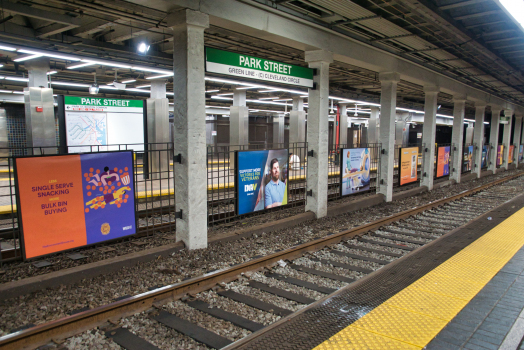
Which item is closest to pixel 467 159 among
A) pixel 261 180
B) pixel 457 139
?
pixel 457 139

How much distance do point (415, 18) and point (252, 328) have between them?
26.0 ft

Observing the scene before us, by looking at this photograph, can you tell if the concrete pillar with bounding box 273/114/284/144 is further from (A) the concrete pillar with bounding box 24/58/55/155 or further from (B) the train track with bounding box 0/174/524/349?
(B) the train track with bounding box 0/174/524/349

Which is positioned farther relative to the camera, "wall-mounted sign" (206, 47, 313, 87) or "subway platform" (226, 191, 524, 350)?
"wall-mounted sign" (206, 47, 313, 87)

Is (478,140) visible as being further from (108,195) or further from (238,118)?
(108,195)

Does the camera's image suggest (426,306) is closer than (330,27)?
Yes

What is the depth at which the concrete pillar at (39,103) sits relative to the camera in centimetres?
1233

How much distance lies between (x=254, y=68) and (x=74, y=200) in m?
4.07

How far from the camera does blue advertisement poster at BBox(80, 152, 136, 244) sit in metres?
5.57

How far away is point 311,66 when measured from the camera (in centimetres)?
900

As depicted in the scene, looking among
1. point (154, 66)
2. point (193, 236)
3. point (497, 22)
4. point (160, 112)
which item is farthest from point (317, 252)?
point (160, 112)

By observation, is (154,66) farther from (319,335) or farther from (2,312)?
(319,335)

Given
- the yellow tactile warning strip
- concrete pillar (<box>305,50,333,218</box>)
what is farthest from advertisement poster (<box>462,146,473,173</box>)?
the yellow tactile warning strip

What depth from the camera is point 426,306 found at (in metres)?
3.88

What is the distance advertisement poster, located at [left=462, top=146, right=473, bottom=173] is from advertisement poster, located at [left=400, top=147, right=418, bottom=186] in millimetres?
6608
